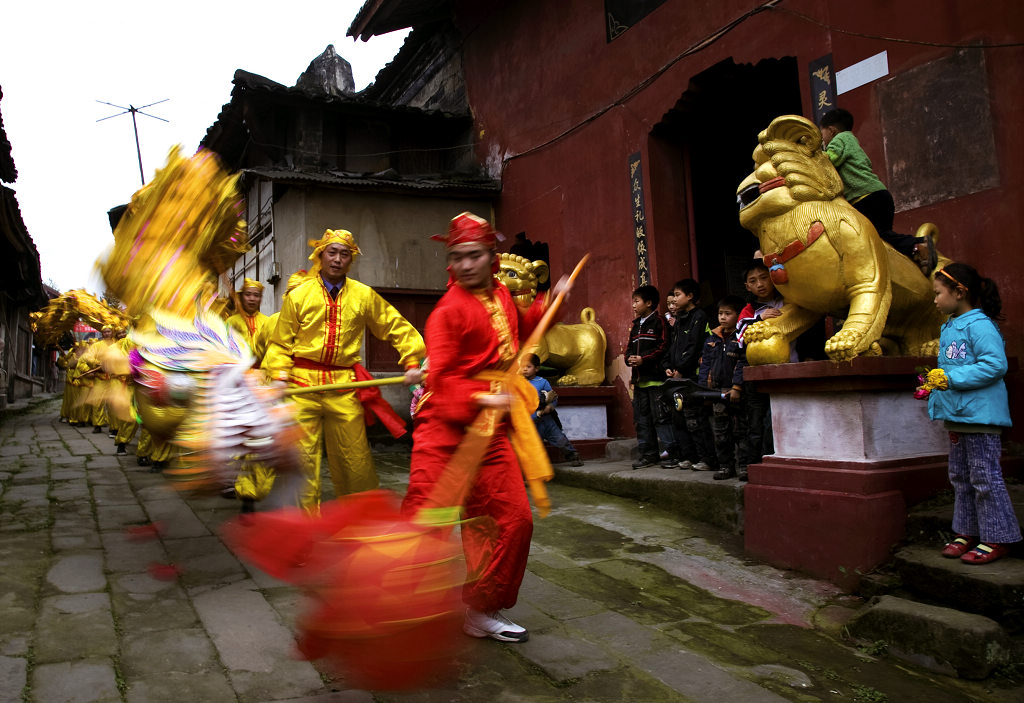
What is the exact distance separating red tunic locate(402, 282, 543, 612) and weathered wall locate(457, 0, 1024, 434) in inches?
135

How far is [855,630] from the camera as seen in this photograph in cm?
318

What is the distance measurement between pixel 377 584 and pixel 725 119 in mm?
8671

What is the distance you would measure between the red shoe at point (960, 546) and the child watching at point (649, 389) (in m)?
2.87

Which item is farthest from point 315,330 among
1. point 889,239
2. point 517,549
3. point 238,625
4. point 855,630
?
point 889,239

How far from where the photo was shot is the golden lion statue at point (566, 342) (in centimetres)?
796

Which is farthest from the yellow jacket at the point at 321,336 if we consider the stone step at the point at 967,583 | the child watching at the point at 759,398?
the stone step at the point at 967,583

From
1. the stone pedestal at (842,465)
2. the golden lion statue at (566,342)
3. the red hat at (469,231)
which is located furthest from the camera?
the golden lion statue at (566,342)

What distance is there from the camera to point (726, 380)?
211 inches

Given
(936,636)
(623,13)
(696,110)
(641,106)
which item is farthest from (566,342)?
(936,636)

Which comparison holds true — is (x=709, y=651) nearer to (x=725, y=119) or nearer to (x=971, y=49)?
(x=971, y=49)

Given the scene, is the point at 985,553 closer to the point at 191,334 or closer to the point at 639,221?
the point at 191,334

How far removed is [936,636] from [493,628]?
1786 mm

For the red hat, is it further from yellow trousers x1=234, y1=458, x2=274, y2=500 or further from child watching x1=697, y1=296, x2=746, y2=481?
child watching x1=697, y1=296, x2=746, y2=481

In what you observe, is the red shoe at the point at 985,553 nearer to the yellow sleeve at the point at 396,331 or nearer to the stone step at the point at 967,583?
the stone step at the point at 967,583
